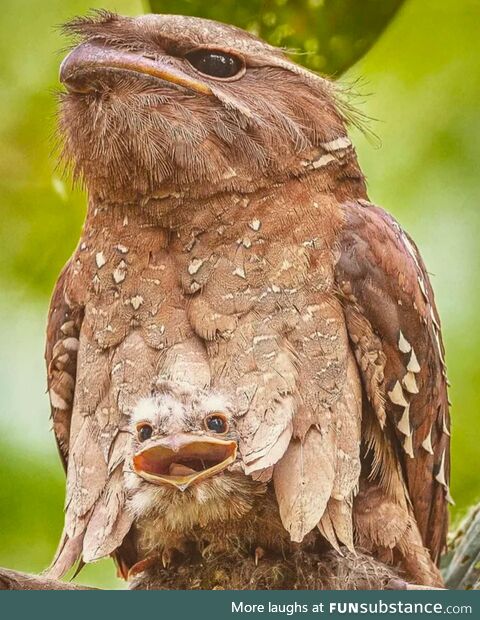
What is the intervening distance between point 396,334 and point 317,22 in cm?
117

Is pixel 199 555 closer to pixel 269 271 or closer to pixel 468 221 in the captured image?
pixel 269 271

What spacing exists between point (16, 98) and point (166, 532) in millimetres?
1849

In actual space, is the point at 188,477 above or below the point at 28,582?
above

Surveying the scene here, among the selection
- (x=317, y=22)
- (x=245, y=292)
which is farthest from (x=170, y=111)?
(x=317, y=22)

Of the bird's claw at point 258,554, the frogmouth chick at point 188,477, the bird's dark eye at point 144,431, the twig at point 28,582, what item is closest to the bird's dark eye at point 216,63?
the frogmouth chick at point 188,477

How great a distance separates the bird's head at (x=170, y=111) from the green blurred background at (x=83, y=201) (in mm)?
718

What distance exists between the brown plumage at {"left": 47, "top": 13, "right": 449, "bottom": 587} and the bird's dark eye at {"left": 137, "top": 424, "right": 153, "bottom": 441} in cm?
20

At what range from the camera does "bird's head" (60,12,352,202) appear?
299cm

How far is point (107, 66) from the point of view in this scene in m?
2.95

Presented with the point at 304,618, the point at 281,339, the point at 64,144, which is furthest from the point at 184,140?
the point at 304,618

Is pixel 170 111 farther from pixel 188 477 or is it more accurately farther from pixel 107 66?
pixel 188 477

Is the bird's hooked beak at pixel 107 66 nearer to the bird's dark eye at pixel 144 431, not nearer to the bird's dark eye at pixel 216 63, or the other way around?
the bird's dark eye at pixel 216 63

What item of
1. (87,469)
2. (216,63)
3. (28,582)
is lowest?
(28,582)

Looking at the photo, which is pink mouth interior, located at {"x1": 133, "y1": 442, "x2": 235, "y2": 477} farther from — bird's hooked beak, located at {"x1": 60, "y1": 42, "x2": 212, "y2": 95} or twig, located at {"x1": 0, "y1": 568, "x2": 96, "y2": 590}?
bird's hooked beak, located at {"x1": 60, "y1": 42, "x2": 212, "y2": 95}
